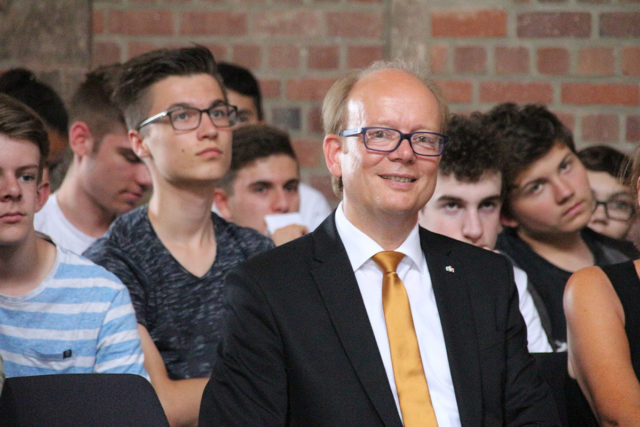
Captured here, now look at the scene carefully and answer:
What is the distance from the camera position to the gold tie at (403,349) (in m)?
1.64

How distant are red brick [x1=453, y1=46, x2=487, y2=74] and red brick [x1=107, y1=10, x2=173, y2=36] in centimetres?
127

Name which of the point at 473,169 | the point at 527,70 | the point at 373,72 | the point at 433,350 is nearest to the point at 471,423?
the point at 433,350

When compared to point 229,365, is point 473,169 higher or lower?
higher

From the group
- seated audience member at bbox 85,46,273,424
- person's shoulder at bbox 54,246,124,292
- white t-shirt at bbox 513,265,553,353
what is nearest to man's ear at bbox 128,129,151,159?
seated audience member at bbox 85,46,273,424

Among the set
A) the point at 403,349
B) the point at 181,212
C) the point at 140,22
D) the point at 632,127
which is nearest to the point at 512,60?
the point at 632,127

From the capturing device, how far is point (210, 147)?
2379mm

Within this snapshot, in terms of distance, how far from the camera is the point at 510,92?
12.0 ft

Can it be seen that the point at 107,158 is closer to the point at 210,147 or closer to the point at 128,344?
the point at 210,147

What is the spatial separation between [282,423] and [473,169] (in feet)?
3.58

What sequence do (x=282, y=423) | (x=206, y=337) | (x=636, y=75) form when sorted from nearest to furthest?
(x=282, y=423) → (x=206, y=337) → (x=636, y=75)

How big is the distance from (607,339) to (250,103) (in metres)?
1.95

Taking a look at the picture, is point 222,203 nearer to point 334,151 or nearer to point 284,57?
point 284,57

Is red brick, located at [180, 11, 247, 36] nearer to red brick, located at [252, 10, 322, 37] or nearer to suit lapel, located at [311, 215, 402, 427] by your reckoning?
red brick, located at [252, 10, 322, 37]

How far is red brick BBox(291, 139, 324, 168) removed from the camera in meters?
3.83
